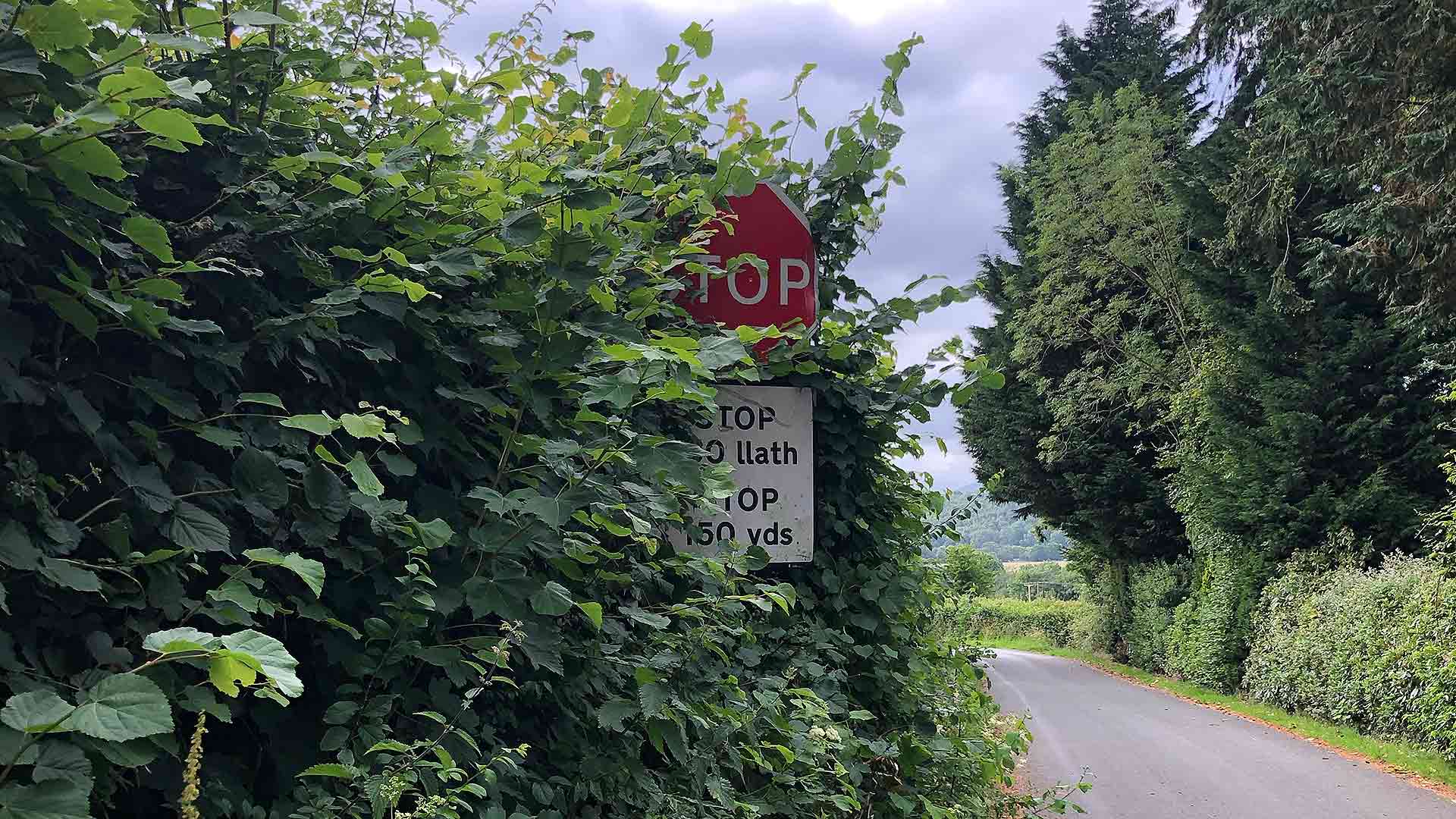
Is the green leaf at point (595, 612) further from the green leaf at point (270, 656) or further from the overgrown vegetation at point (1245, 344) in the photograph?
the overgrown vegetation at point (1245, 344)

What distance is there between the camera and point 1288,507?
18.7 meters

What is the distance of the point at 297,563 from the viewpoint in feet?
5.17

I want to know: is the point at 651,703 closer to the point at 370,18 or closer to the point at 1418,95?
the point at 370,18

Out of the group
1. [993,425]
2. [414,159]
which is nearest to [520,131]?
[414,159]

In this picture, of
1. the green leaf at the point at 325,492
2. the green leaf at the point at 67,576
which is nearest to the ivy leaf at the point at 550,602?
the green leaf at the point at 325,492

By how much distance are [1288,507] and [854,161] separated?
1781 centimetres

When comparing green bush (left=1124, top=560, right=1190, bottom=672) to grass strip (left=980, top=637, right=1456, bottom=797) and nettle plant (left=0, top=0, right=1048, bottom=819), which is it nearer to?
grass strip (left=980, top=637, right=1456, bottom=797)

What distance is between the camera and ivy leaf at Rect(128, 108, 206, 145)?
1.47m

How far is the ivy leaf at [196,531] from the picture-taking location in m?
1.60

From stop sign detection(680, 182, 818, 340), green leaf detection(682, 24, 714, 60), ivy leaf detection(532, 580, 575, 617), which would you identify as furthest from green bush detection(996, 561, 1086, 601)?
ivy leaf detection(532, 580, 575, 617)

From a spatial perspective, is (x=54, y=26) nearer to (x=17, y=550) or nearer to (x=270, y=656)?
(x=17, y=550)

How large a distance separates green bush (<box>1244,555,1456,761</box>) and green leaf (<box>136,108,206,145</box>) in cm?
1406

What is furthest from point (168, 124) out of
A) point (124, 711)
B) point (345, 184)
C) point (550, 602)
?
point (550, 602)

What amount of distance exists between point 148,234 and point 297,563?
1.87ft
